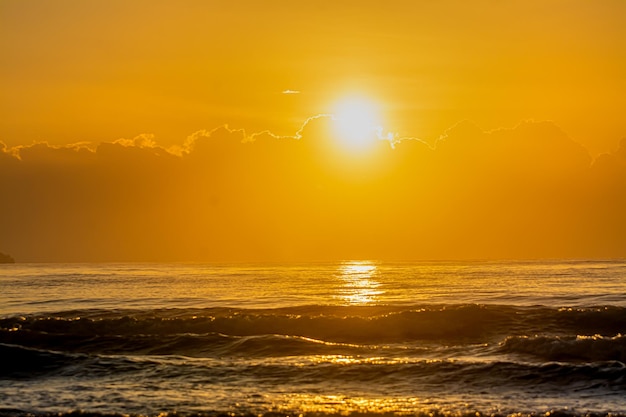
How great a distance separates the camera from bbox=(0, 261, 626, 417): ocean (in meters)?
24.9

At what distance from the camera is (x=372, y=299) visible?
58.0 meters

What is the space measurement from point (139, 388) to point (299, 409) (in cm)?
633

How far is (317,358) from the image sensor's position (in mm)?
32188

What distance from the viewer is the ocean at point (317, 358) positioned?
24859 millimetres

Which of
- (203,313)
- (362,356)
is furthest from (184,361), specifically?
(203,313)

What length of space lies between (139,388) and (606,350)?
1812 cm

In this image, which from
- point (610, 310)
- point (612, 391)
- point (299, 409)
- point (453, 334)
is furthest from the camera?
point (610, 310)

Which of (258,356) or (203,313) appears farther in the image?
(203,313)

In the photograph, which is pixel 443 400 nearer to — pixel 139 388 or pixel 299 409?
pixel 299 409

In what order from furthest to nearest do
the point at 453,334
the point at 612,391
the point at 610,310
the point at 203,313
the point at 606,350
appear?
1. the point at 203,313
2. the point at 610,310
3. the point at 453,334
4. the point at 606,350
5. the point at 612,391

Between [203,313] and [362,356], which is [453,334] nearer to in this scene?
[362,356]

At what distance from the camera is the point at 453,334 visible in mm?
39312

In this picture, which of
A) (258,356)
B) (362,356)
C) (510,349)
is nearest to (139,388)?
(258,356)

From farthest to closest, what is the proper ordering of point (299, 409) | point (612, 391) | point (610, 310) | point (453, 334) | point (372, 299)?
point (372, 299)
point (610, 310)
point (453, 334)
point (612, 391)
point (299, 409)
